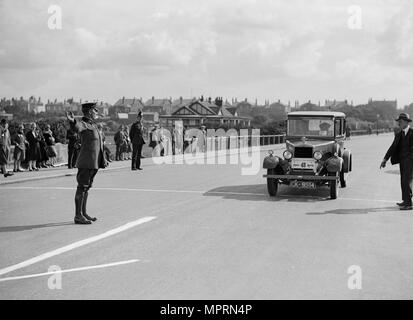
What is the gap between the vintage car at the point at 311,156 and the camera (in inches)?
516

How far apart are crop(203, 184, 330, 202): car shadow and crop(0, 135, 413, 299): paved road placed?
0.03m

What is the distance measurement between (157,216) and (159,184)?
5.64 m

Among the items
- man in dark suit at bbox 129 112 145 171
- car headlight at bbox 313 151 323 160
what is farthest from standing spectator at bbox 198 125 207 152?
car headlight at bbox 313 151 323 160

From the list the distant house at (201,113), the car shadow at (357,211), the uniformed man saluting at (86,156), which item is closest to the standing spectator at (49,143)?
the uniformed man saluting at (86,156)

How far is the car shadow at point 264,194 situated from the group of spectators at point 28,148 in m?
7.15

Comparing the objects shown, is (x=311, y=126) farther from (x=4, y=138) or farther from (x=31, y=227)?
(x=4, y=138)

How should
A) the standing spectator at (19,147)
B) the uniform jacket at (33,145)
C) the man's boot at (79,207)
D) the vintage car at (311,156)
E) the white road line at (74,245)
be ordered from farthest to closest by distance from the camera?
the uniform jacket at (33,145)
the standing spectator at (19,147)
the vintage car at (311,156)
the man's boot at (79,207)
the white road line at (74,245)

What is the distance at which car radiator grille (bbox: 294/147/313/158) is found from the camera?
45.0ft

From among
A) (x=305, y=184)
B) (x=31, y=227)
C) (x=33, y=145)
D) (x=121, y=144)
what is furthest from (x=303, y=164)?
(x=121, y=144)

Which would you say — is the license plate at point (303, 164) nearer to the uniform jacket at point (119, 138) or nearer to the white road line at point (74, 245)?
the white road line at point (74, 245)

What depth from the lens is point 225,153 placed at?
1264 inches

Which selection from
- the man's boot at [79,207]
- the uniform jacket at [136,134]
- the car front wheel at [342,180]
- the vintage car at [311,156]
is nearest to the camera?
the man's boot at [79,207]

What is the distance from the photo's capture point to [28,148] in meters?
19.3
